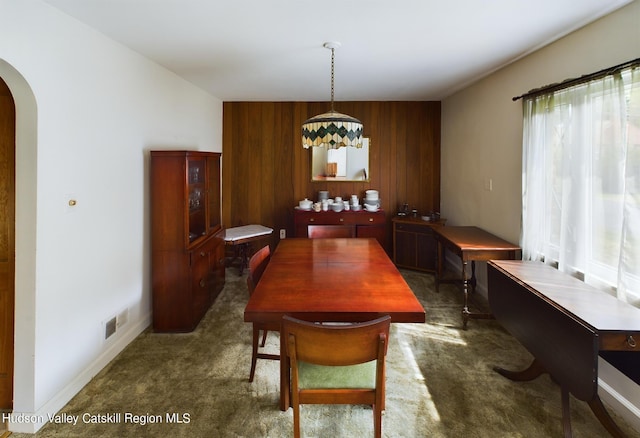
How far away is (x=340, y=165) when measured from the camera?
502 cm

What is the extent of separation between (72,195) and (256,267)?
3.94ft

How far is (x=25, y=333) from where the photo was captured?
1806mm

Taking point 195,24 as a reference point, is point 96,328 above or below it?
below

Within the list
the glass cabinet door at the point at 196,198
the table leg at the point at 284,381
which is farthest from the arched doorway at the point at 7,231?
the table leg at the point at 284,381

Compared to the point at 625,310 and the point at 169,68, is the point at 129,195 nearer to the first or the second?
the point at 169,68

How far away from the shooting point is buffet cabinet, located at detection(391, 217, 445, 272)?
Answer: 4.34 metres

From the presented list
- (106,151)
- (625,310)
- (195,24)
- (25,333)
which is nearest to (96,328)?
(25,333)

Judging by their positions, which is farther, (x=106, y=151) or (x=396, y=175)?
(x=396, y=175)

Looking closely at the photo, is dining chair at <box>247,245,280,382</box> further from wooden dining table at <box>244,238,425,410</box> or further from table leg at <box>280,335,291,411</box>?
table leg at <box>280,335,291,411</box>

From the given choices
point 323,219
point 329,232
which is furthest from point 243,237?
point 329,232

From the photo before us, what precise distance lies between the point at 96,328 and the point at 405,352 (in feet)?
7.18

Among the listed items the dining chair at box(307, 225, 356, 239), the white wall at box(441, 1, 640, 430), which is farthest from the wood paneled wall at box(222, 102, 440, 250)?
the dining chair at box(307, 225, 356, 239)

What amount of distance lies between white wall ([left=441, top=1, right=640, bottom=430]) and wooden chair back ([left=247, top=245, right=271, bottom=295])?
217cm

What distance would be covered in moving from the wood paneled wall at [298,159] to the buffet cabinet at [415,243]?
0.56m
